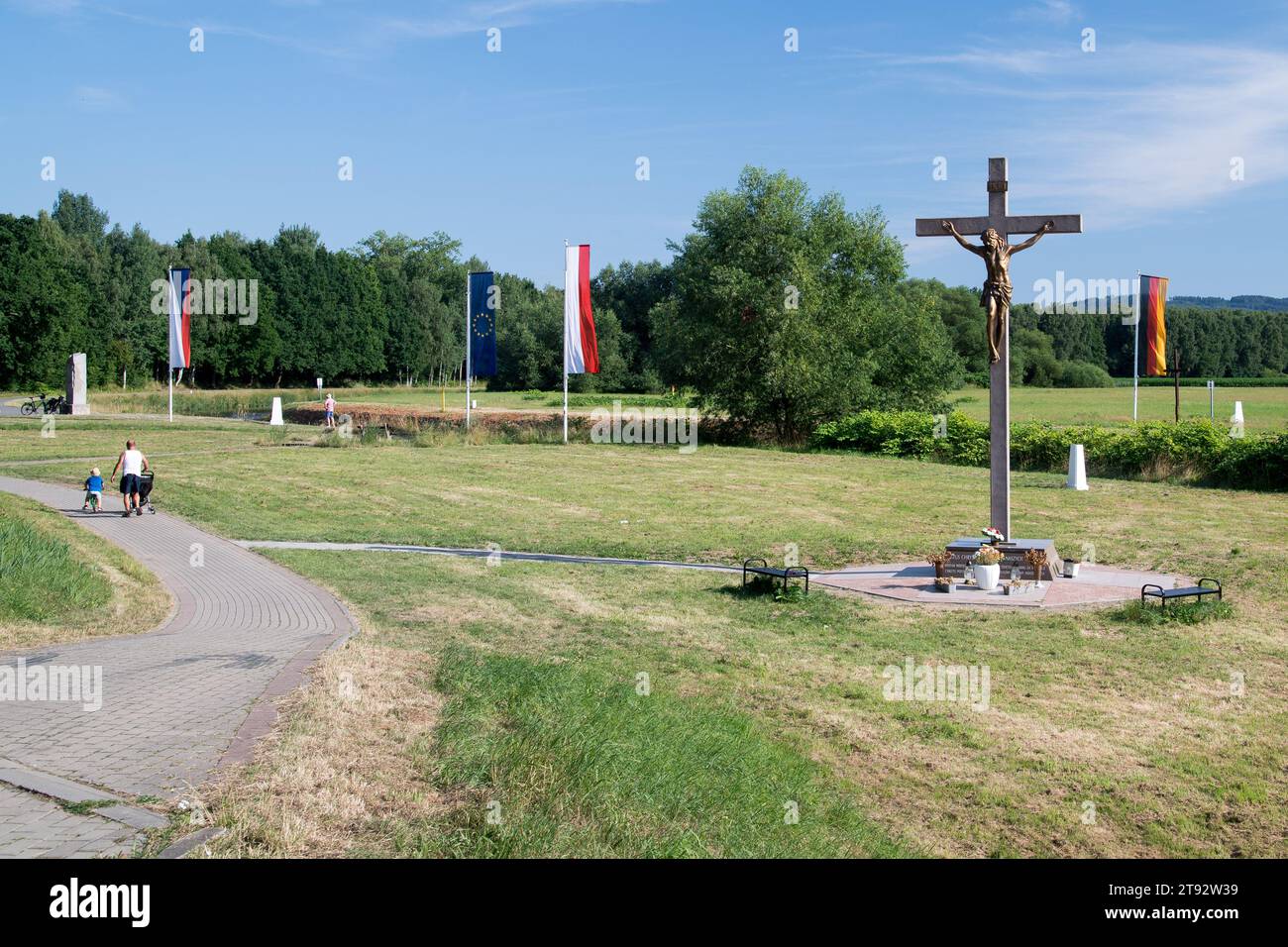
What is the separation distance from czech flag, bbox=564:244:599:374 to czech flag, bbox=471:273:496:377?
2.75m

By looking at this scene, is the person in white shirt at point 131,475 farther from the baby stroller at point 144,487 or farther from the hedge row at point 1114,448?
the hedge row at point 1114,448

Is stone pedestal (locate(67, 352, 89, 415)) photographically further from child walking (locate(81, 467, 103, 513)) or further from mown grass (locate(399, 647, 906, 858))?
mown grass (locate(399, 647, 906, 858))

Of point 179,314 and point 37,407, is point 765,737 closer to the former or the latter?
point 179,314

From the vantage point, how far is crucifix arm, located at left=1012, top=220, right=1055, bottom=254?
15945 millimetres

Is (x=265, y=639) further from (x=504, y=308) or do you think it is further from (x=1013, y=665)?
(x=504, y=308)

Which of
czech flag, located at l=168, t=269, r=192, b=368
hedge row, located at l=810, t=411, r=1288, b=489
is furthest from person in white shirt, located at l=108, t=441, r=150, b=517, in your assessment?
czech flag, located at l=168, t=269, r=192, b=368

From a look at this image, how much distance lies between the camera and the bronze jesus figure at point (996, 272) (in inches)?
638

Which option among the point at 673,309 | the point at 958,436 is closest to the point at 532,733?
the point at 958,436

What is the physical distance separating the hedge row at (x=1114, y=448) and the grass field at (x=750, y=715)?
7.20m

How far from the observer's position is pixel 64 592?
42.9ft

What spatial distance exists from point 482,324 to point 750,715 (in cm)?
3164
